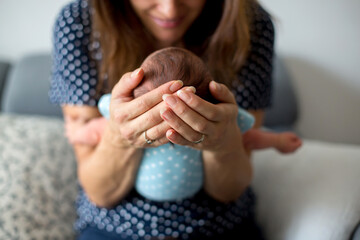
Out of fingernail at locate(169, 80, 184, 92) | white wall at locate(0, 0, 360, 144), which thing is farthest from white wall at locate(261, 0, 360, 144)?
fingernail at locate(169, 80, 184, 92)

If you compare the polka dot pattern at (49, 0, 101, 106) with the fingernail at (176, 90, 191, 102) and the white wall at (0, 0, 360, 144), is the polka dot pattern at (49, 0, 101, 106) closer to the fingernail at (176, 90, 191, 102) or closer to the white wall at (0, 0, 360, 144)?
the fingernail at (176, 90, 191, 102)

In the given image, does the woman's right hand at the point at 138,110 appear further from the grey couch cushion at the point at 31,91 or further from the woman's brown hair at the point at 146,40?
the grey couch cushion at the point at 31,91

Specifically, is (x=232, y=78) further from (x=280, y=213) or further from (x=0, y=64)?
(x=0, y=64)

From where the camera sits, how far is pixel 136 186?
0.82 m

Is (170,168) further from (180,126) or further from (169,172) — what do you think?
(180,126)

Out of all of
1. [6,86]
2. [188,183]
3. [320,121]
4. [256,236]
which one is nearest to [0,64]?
[6,86]

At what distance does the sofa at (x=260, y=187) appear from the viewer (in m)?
0.86

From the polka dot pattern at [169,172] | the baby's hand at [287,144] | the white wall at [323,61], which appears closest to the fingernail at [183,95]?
the polka dot pattern at [169,172]

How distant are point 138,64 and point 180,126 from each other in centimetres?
32

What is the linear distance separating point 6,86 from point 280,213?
152 centimetres

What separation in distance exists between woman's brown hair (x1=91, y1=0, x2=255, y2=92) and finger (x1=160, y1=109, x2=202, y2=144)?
31 cm

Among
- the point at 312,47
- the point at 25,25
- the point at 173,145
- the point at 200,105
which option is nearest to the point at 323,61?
the point at 312,47

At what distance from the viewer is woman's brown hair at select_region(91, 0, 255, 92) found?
84 cm

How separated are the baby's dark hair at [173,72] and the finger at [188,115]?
0.23 ft
